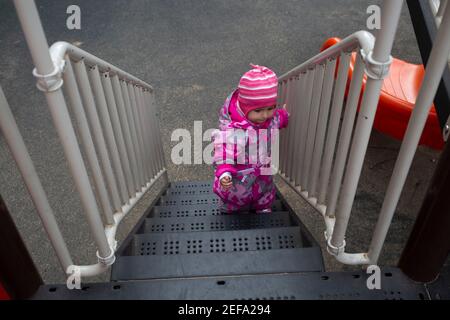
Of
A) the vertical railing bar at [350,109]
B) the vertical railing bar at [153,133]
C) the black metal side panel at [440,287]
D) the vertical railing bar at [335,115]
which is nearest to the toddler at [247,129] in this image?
the vertical railing bar at [335,115]

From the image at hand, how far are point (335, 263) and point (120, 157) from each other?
1639mm

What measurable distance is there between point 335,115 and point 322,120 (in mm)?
212

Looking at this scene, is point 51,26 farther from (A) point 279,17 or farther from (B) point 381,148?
(B) point 381,148

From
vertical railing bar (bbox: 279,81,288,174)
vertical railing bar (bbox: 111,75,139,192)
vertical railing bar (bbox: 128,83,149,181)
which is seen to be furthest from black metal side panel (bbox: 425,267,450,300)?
vertical railing bar (bbox: 128,83,149,181)

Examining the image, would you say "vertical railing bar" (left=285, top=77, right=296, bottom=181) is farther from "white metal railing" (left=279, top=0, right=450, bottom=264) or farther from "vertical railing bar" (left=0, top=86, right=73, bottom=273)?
"vertical railing bar" (left=0, top=86, right=73, bottom=273)

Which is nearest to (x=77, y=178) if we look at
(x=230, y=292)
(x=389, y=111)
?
(x=230, y=292)

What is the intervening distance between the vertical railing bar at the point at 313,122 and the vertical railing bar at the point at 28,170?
4.13 ft

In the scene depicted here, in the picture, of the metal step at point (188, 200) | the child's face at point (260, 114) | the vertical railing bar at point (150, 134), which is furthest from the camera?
the metal step at point (188, 200)

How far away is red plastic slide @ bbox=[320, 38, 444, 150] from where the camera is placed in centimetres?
328

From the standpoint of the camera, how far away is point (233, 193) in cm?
262

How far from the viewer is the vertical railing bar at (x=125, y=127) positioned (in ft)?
6.87

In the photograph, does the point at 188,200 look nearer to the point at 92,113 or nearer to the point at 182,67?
the point at 92,113

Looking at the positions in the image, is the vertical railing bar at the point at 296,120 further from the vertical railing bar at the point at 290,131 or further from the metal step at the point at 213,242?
the metal step at the point at 213,242

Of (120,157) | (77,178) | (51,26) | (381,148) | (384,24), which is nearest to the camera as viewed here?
(384,24)
